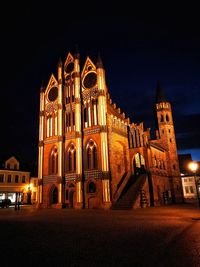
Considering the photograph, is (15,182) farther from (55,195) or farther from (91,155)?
(91,155)

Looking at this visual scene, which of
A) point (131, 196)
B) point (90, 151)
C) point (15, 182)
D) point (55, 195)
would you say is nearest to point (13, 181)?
point (15, 182)

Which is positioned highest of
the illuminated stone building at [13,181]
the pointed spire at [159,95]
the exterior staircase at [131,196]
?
the pointed spire at [159,95]

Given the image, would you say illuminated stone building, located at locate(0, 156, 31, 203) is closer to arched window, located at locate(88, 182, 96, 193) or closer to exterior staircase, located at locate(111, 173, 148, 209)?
arched window, located at locate(88, 182, 96, 193)

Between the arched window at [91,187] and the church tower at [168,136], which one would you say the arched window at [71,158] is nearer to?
the arched window at [91,187]

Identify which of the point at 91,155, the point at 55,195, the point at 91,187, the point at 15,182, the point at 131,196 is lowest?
the point at 131,196

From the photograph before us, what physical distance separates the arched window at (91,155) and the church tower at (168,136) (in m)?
20.9

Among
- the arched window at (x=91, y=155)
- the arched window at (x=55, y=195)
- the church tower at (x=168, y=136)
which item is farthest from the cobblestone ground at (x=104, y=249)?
the church tower at (x=168, y=136)

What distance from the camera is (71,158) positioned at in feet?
120

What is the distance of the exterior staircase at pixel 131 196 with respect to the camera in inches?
1122

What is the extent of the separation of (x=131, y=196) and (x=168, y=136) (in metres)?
25.5

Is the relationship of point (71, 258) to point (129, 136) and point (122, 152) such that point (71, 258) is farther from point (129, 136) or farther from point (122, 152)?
point (129, 136)

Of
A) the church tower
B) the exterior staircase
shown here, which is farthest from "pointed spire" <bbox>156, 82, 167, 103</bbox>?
the exterior staircase

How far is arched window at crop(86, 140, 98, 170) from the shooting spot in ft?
110

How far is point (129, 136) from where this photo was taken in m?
39.3
